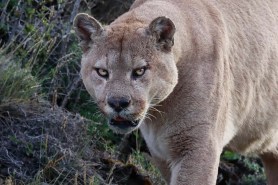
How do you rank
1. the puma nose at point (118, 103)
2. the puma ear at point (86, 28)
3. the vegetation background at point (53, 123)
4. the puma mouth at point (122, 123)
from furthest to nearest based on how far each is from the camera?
the vegetation background at point (53, 123)
the puma ear at point (86, 28)
the puma mouth at point (122, 123)
the puma nose at point (118, 103)

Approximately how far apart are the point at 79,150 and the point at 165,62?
1.90 meters

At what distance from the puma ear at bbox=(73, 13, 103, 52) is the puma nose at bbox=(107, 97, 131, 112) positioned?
65 cm

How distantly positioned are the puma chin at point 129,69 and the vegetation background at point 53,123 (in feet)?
3.28

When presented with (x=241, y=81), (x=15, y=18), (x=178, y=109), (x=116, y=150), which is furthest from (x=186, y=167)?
(x=15, y=18)

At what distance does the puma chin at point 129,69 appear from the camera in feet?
20.4

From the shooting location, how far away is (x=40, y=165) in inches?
300

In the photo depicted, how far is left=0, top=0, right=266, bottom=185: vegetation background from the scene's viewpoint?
300 inches

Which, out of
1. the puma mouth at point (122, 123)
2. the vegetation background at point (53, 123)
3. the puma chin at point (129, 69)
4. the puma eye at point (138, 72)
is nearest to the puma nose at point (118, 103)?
the puma chin at point (129, 69)

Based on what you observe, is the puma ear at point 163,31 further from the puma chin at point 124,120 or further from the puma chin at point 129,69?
the puma chin at point 124,120

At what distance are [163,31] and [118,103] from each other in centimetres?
68

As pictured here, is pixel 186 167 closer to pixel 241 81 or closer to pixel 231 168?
pixel 241 81

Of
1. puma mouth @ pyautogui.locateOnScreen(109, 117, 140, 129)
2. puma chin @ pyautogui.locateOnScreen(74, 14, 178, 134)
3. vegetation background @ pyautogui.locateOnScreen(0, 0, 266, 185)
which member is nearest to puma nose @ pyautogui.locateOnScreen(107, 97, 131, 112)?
puma chin @ pyautogui.locateOnScreen(74, 14, 178, 134)

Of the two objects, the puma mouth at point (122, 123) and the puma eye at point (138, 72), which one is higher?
the puma eye at point (138, 72)

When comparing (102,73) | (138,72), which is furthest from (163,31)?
(102,73)
